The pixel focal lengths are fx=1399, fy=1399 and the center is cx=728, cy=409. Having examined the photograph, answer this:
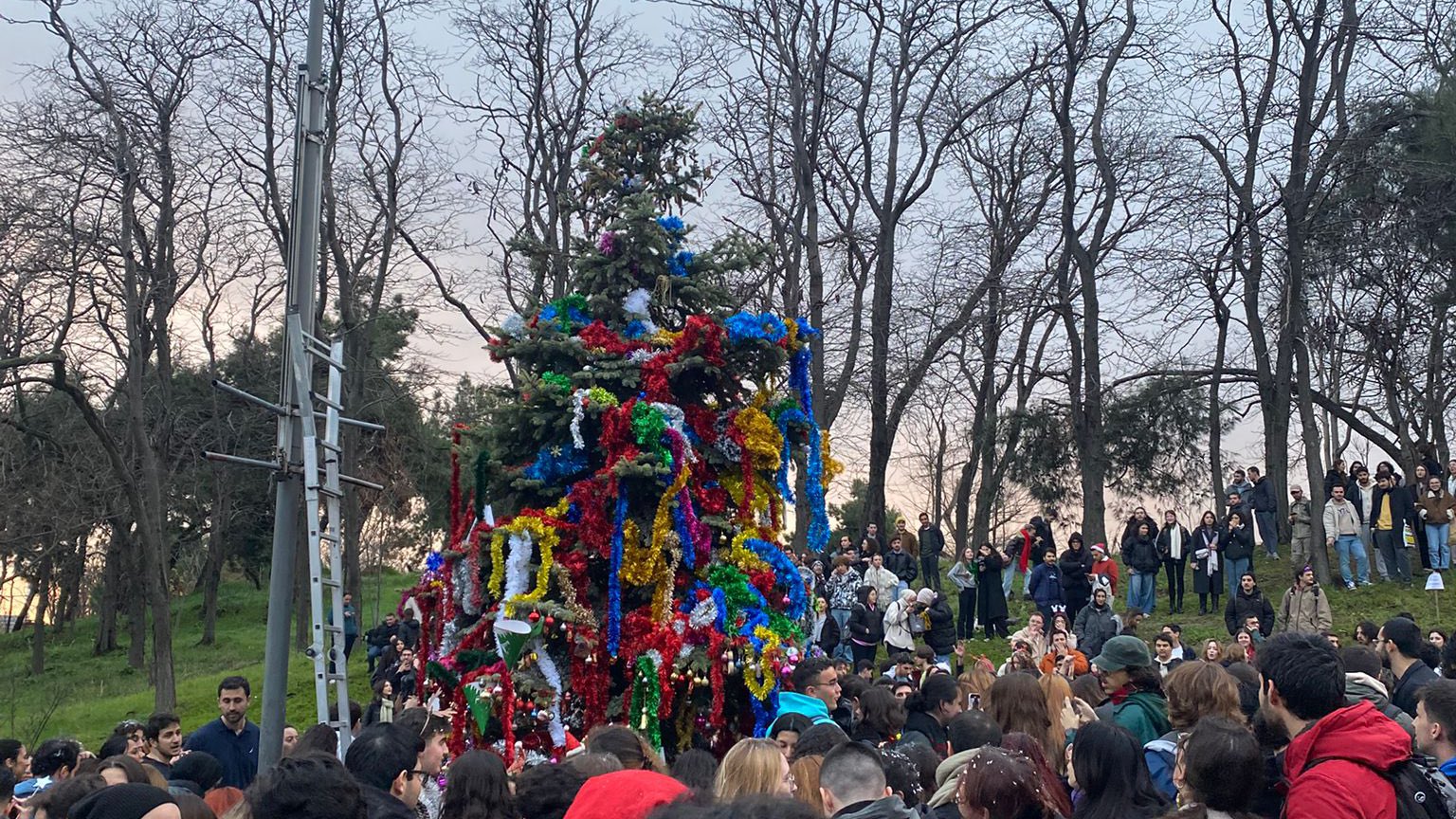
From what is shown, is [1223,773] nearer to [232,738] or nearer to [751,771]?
[751,771]

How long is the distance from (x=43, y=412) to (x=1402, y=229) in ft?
84.2

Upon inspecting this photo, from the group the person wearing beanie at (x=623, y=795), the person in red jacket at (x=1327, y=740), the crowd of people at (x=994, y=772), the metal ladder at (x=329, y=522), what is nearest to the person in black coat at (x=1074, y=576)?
the crowd of people at (x=994, y=772)

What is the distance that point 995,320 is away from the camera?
28734 millimetres

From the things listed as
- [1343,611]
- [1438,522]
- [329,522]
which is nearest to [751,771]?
[329,522]

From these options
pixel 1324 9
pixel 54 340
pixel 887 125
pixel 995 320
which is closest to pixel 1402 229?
pixel 1324 9

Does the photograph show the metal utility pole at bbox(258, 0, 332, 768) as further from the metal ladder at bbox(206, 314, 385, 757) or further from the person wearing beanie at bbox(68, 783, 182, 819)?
the person wearing beanie at bbox(68, 783, 182, 819)

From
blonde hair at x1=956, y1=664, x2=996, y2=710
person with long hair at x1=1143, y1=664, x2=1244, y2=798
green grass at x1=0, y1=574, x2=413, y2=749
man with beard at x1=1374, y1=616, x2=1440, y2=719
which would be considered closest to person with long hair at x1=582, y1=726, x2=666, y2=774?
person with long hair at x1=1143, y1=664, x2=1244, y2=798

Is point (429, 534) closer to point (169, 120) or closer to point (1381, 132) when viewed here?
point (169, 120)

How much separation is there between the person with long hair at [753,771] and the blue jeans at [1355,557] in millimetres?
19140

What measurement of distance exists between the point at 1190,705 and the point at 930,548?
1756cm

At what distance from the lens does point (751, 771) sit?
197 inches

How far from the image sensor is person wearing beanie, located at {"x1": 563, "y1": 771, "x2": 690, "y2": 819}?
3.89 meters

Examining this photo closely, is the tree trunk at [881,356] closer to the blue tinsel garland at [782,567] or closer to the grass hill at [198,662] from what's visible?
Answer: the grass hill at [198,662]

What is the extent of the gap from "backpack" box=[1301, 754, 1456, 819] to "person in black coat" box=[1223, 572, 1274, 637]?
12.9m
